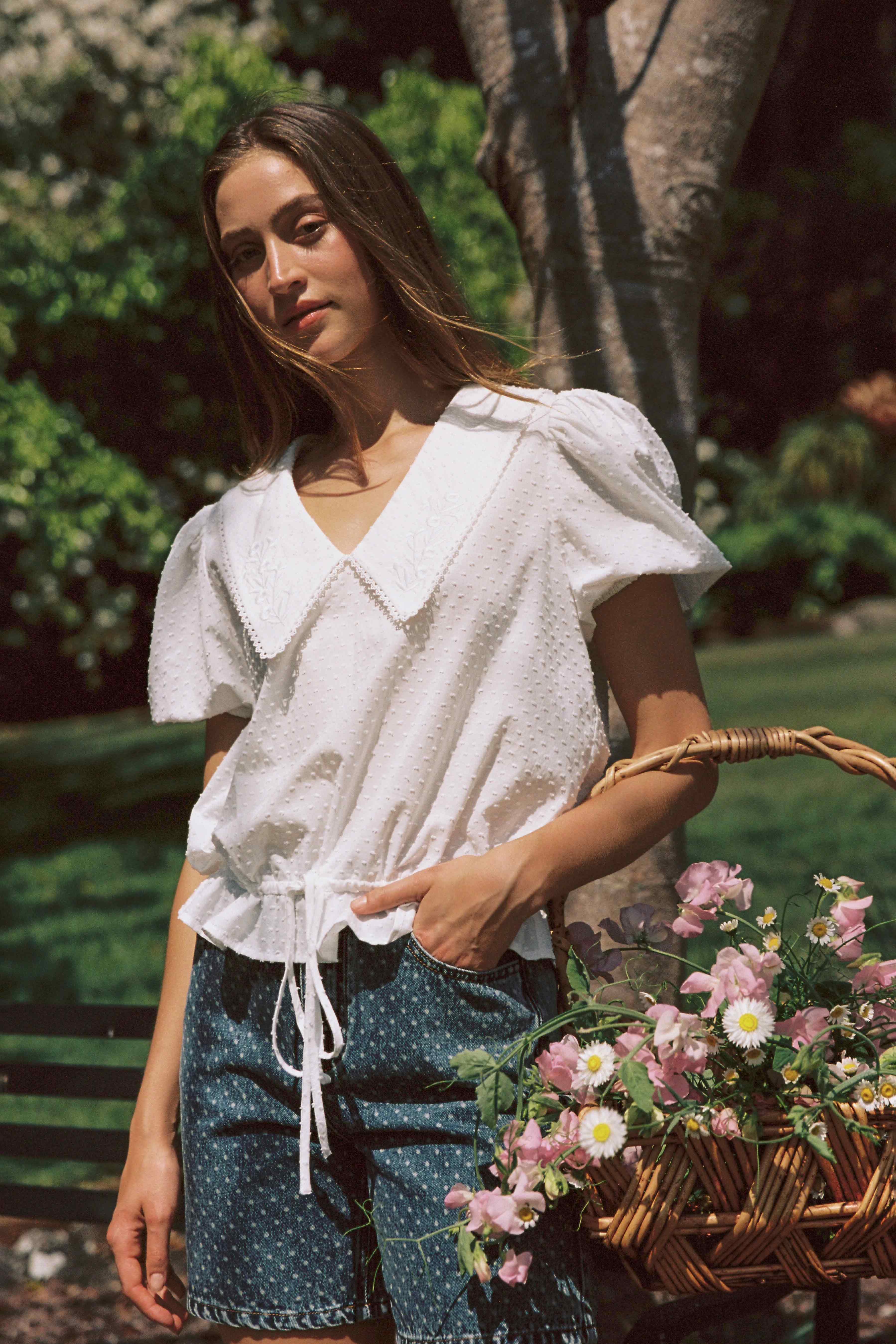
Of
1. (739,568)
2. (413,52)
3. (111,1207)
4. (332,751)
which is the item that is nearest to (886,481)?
(739,568)

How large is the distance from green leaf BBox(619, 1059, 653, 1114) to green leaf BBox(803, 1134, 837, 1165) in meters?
0.16

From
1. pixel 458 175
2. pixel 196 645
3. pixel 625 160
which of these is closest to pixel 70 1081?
pixel 196 645

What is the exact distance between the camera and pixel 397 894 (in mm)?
1544

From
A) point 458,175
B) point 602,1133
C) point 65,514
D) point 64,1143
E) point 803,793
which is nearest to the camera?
point 602,1133

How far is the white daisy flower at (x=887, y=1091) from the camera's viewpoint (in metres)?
1.43

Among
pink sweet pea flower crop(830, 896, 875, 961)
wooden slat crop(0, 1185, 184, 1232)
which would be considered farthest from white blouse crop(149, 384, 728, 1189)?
wooden slat crop(0, 1185, 184, 1232)

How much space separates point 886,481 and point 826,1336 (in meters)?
14.3

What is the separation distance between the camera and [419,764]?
5.20 ft

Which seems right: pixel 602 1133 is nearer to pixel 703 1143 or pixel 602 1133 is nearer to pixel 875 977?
pixel 703 1143

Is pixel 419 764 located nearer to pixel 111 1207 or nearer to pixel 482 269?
pixel 111 1207

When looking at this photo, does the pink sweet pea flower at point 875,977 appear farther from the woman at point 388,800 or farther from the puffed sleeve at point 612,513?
the puffed sleeve at point 612,513

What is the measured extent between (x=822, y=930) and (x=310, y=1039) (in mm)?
589

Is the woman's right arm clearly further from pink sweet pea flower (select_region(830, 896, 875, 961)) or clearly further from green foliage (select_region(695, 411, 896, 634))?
green foliage (select_region(695, 411, 896, 634))

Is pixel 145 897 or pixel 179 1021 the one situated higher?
pixel 179 1021
